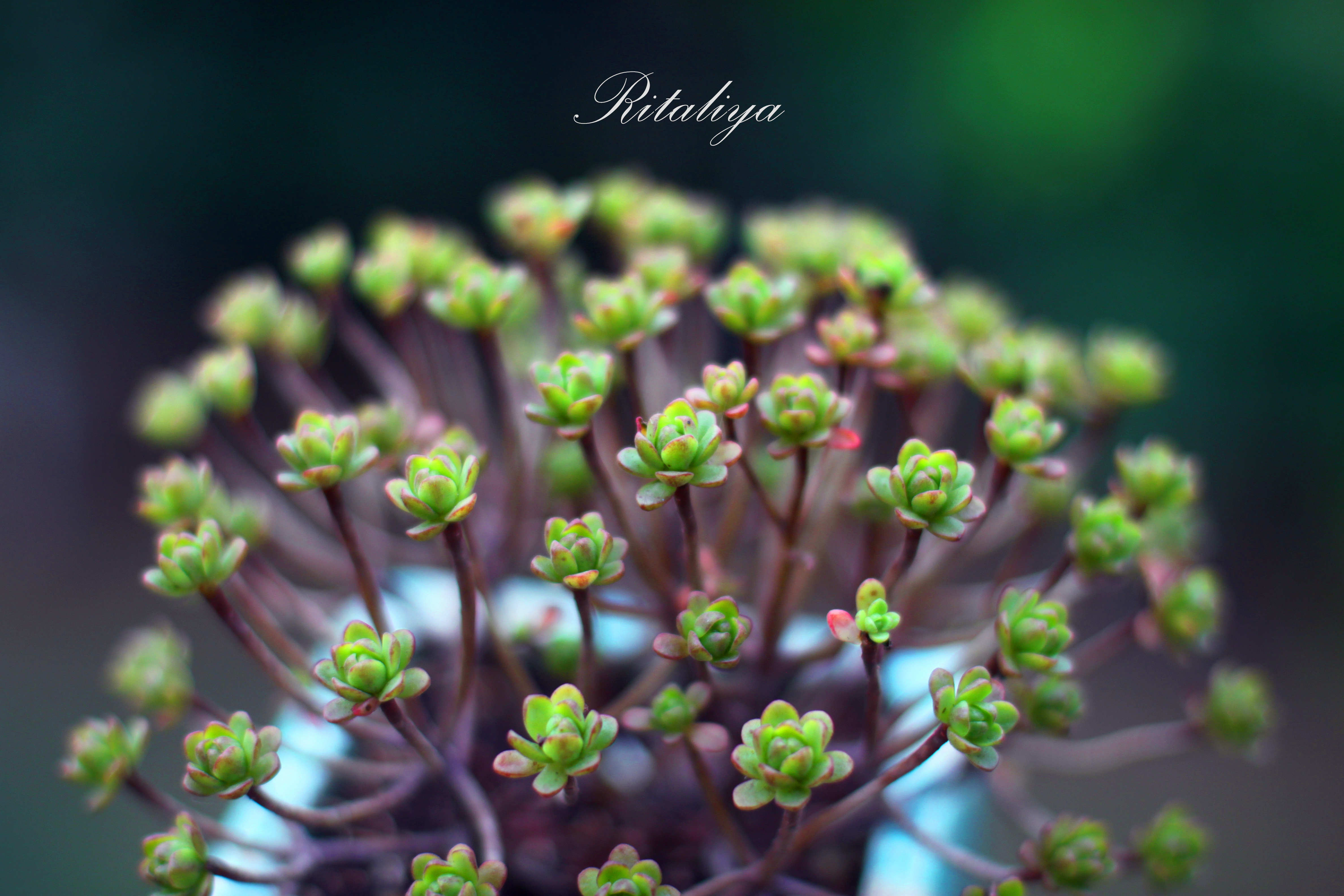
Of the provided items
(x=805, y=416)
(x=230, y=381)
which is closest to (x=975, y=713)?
(x=805, y=416)

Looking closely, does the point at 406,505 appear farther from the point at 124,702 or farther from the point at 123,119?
the point at 123,119

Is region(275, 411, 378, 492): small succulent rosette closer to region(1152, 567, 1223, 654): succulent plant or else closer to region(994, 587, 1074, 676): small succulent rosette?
region(994, 587, 1074, 676): small succulent rosette

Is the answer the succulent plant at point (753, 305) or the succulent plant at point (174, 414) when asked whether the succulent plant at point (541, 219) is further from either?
the succulent plant at point (174, 414)

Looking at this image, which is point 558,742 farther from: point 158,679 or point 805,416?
point 158,679

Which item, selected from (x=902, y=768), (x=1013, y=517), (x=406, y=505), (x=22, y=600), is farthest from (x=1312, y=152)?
(x=22, y=600)

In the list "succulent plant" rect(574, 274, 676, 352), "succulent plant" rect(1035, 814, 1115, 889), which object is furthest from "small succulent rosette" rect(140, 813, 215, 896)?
"succulent plant" rect(1035, 814, 1115, 889)

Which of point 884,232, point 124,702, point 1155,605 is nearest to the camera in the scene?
point 1155,605
